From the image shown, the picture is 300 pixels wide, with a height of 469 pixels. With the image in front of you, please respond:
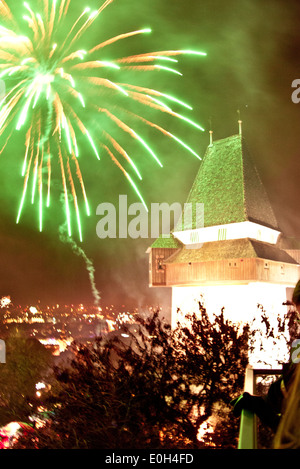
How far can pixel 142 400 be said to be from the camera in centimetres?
687

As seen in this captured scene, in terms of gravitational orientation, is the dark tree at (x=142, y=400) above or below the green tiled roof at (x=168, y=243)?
below

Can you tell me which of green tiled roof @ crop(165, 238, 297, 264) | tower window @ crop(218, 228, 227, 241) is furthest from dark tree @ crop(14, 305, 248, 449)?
tower window @ crop(218, 228, 227, 241)

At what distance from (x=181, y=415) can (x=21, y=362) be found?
16.7 m

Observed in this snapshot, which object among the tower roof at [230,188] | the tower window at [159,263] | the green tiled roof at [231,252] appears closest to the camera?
the green tiled roof at [231,252]

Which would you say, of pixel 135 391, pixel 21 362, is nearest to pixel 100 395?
pixel 135 391

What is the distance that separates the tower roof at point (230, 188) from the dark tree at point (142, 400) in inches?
441

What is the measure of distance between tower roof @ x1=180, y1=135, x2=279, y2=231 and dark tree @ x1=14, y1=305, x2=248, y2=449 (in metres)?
11.2

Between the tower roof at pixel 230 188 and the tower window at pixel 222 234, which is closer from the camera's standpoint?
the tower window at pixel 222 234

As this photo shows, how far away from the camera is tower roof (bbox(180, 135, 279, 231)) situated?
1994 cm

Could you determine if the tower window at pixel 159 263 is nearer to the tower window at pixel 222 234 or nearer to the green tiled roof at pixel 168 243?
the green tiled roof at pixel 168 243

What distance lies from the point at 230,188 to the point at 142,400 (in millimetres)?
15061

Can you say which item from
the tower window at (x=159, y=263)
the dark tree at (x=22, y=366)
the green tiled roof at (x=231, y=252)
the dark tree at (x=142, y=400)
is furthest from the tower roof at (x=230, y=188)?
the dark tree at (x=142, y=400)

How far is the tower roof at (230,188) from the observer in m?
19.9

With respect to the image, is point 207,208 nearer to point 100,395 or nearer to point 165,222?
point 165,222
